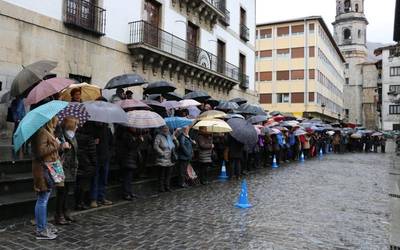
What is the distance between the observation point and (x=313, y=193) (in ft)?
34.4

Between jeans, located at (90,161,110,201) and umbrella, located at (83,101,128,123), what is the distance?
113cm

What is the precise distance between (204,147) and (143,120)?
318cm

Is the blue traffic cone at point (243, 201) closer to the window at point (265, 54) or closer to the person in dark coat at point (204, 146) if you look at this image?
the person in dark coat at point (204, 146)

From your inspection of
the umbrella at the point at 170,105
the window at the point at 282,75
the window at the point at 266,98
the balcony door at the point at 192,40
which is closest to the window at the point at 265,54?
the window at the point at 282,75

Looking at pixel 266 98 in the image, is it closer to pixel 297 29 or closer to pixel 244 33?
pixel 297 29

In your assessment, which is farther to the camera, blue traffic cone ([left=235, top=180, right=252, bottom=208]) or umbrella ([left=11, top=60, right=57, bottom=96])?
blue traffic cone ([left=235, top=180, right=252, bottom=208])

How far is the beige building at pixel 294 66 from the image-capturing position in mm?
55562

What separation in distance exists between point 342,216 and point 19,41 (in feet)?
32.2

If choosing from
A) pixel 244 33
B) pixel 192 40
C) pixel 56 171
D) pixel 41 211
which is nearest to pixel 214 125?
pixel 56 171

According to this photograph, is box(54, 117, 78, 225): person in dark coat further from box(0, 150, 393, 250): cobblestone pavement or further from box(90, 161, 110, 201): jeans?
box(90, 161, 110, 201): jeans

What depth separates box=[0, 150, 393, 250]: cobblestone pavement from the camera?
5.88 m

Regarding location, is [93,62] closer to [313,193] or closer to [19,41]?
[19,41]

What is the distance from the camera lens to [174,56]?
59.9 feet

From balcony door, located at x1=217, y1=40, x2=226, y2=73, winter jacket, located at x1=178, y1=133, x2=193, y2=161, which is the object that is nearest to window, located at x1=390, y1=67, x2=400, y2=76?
balcony door, located at x1=217, y1=40, x2=226, y2=73
